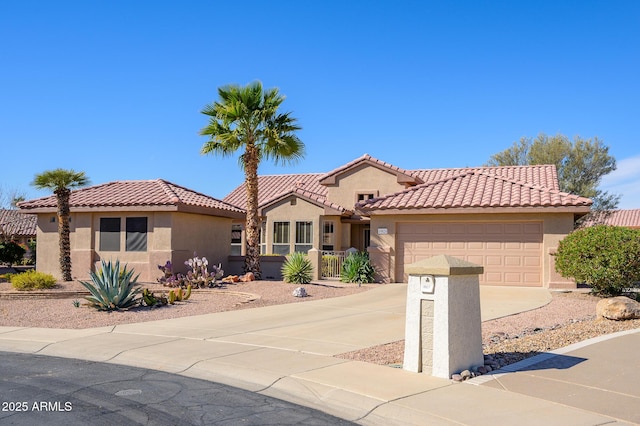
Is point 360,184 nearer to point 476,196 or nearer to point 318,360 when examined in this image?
point 476,196

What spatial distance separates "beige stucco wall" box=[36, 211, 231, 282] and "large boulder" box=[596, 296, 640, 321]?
15058 mm

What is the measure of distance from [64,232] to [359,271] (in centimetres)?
1109

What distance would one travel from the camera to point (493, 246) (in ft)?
70.1

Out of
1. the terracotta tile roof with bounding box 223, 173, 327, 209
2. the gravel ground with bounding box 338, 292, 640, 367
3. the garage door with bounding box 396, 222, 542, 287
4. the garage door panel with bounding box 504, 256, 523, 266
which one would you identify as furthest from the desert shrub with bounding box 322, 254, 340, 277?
the terracotta tile roof with bounding box 223, 173, 327, 209

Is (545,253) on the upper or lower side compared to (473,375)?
upper

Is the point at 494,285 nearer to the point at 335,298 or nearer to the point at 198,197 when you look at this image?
the point at 335,298

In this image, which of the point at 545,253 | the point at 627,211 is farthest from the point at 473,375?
the point at 627,211

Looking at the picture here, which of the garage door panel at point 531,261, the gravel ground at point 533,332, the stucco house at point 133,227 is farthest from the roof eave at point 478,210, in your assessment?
the stucco house at point 133,227

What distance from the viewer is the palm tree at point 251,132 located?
74.3ft

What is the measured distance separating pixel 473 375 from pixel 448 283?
1310 mm

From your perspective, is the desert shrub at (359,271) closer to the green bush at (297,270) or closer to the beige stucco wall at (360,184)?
the green bush at (297,270)

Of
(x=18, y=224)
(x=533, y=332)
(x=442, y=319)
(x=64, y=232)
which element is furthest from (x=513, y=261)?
(x=18, y=224)

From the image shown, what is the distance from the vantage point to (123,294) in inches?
608

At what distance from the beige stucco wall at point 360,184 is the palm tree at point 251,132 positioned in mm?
9290
